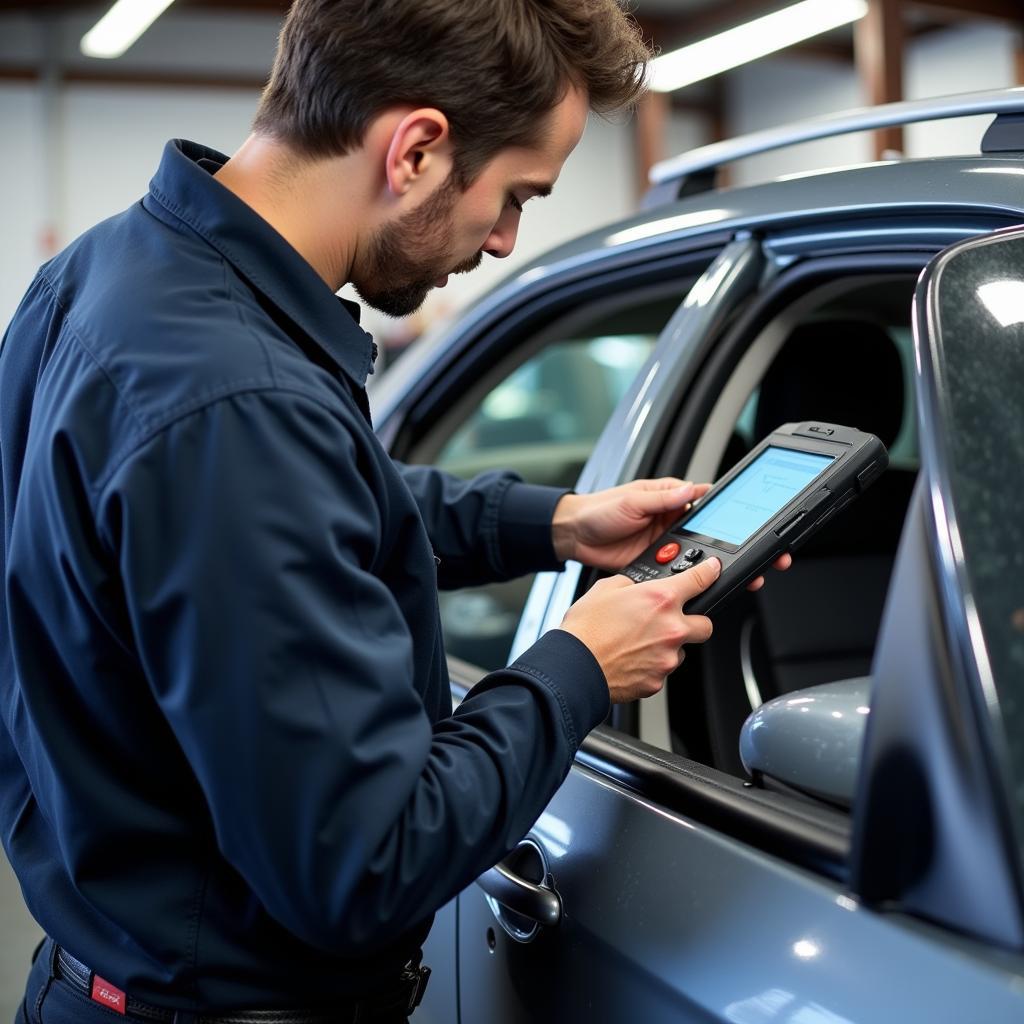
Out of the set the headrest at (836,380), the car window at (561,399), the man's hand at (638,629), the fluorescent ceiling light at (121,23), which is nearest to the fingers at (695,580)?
the man's hand at (638,629)

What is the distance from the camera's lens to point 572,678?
1000 millimetres

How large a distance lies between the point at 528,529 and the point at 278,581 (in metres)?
0.74

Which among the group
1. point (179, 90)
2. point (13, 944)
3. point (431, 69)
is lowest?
point (13, 944)

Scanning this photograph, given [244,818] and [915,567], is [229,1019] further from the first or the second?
[915,567]

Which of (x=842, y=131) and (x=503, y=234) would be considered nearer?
(x=503, y=234)

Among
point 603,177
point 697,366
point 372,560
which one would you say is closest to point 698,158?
point 697,366

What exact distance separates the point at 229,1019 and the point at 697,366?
2.95ft

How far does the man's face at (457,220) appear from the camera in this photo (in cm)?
106

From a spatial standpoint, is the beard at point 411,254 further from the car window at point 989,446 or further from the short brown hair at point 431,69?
the car window at point 989,446

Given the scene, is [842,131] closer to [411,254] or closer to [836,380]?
[836,380]

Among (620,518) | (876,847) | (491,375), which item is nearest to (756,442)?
(491,375)

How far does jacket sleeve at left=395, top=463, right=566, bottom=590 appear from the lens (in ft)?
5.01

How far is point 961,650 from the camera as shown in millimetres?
725

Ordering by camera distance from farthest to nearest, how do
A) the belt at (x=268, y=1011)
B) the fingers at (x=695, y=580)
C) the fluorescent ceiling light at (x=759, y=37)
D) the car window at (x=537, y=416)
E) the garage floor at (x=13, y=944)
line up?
the fluorescent ceiling light at (x=759, y=37) → the garage floor at (x=13, y=944) → the car window at (x=537, y=416) → the fingers at (x=695, y=580) → the belt at (x=268, y=1011)
